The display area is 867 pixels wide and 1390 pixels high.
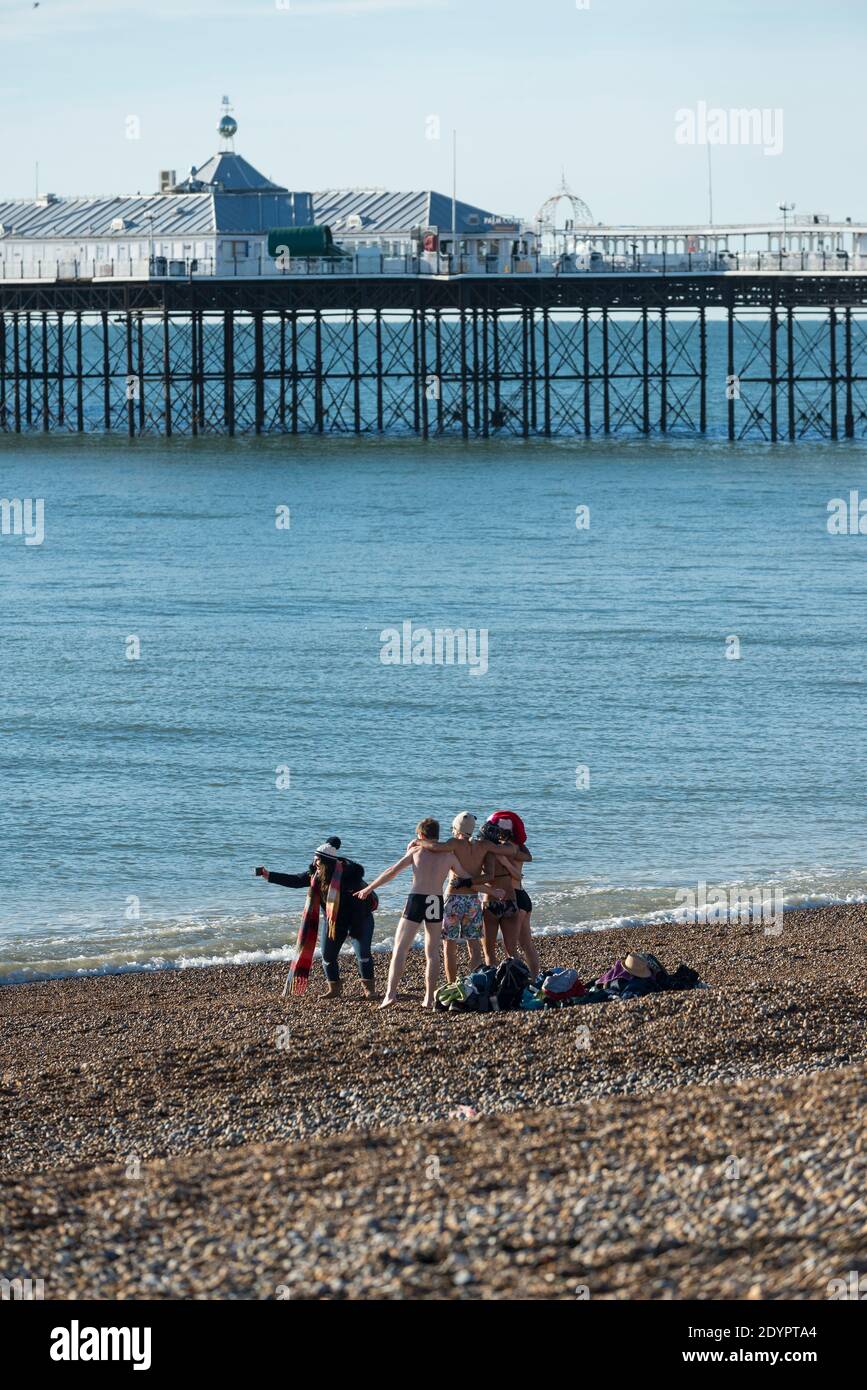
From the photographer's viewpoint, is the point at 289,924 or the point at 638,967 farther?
the point at 289,924

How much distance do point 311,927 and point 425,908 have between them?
1323 millimetres

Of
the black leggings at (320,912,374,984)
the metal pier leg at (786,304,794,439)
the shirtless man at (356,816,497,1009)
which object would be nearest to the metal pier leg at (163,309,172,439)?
the metal pier leg at (786,304,794,439)

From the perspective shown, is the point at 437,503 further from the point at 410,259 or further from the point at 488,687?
the point at 488,687

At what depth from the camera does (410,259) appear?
213 feet

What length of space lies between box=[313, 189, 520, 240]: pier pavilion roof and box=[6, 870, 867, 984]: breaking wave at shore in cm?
5065

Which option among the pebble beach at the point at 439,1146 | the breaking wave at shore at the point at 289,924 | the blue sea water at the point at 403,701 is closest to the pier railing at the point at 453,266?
the blue sea water at the point at 403,701

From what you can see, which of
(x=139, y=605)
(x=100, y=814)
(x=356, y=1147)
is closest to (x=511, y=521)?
(x=139, y=605)

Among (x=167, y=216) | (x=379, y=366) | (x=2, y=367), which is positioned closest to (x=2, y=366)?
(x=2, y=367)

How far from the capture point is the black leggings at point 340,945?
14953mm

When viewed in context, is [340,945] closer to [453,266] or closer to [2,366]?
[453,266]

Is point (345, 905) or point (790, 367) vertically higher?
point (790, 367)

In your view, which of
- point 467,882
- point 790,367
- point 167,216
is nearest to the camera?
point 467,882

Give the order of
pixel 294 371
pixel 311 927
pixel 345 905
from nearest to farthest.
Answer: pixel 345 905
pixel 311 927
pixel 294 371

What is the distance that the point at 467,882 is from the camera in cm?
1447
